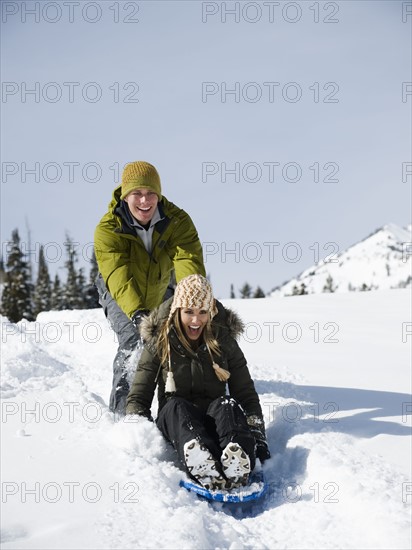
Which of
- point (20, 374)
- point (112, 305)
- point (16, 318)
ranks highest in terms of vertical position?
point (112, 305)

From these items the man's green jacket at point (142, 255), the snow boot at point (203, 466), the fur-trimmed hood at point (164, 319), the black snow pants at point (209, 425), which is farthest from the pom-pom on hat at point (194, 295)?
the snow boot at point (203, 466)

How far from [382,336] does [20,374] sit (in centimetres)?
610

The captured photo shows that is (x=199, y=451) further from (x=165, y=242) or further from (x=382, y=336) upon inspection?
(x=382, y=336)

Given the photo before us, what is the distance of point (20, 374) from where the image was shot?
5.90m

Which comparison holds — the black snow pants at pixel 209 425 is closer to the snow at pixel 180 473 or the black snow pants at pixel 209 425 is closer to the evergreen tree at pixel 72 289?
the snow at pixel 180 473

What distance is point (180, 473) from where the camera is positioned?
3943mm

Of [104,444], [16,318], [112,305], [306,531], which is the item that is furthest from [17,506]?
[16,318]

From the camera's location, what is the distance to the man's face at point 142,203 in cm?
512

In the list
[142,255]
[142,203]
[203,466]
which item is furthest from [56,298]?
[203,466]

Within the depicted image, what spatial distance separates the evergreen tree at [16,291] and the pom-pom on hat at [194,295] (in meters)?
38.2

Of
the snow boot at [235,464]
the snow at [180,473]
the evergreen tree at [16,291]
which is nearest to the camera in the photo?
the snow at [180,473]

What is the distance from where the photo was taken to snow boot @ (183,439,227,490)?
3.82m

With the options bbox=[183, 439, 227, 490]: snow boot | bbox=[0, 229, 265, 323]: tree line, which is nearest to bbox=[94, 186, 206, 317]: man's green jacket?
bbox=[183, 439, 227, 490]: snow boot

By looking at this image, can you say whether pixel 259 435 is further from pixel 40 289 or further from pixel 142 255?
pixel 40 289
